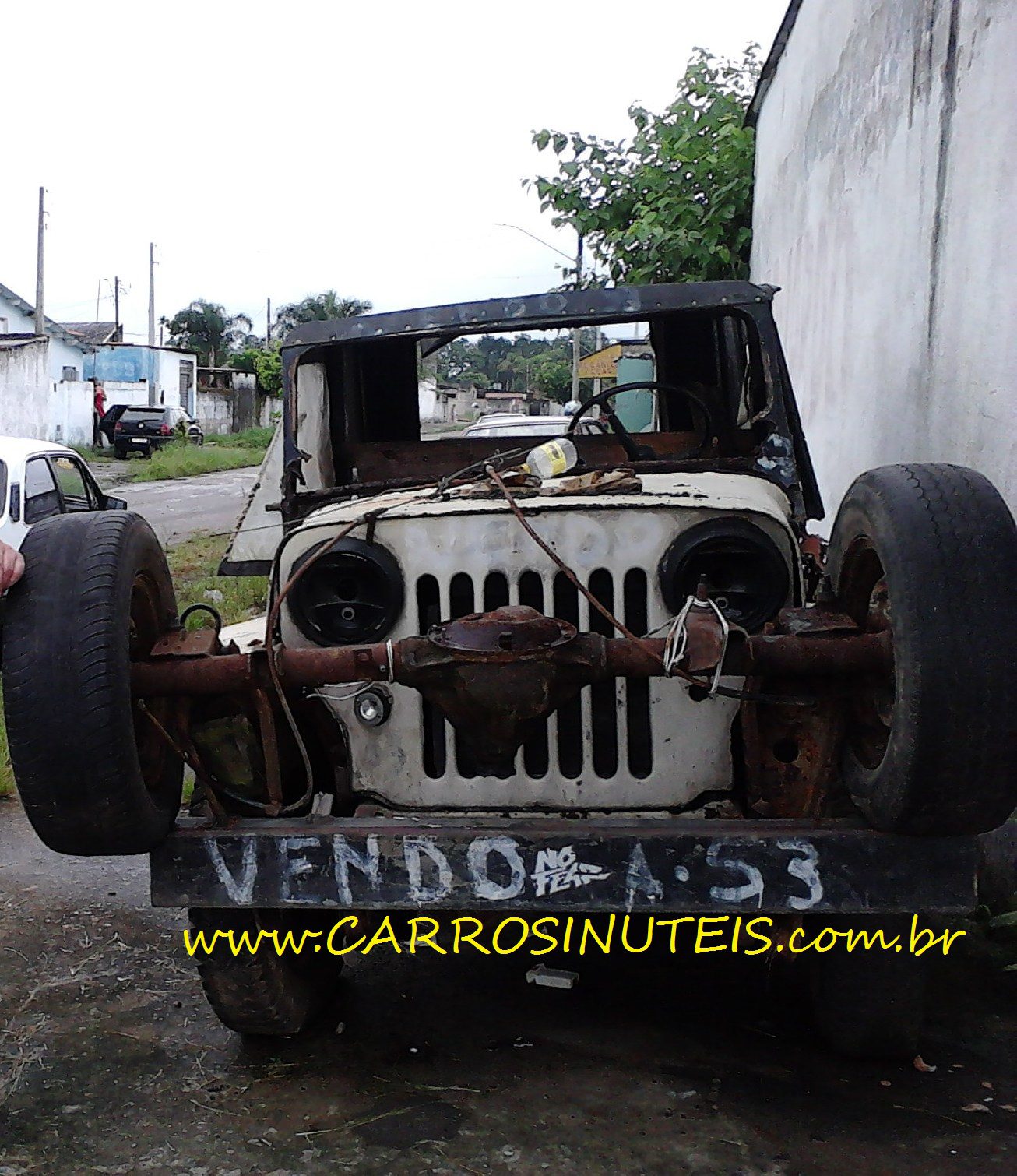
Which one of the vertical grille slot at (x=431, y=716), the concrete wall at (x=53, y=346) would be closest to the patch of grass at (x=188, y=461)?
the concrete wall at (x=53, y=346)

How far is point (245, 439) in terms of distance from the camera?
39781mm

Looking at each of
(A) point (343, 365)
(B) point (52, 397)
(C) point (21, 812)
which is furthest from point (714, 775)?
(B) point (52, 397)

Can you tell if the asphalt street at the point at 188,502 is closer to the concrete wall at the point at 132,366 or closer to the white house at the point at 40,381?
the white house at the point at 40,381

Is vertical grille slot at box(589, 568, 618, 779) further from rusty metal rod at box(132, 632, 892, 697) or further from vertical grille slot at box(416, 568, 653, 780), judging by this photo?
rusty metal rod at box(132, 632, 892, 697)

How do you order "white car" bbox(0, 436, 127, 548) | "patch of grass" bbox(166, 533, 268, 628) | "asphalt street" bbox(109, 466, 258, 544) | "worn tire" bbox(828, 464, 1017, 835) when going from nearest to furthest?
1. "worn tire" bbox(828, 464, 1017, 835)
2. "white car" bbox(0, 436, 127, 548)
3. "patch of grass" bbox(166, 533, 268, 628)
4. "asphalt street" bbox(109, 466, 258, 544)

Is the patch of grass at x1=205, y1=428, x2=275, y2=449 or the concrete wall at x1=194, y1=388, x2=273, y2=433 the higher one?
the concrete wall at x1=194, y1=388, x2=273, y2=433

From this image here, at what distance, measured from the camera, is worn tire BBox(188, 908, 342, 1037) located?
9.65ft

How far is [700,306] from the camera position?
12.2ft

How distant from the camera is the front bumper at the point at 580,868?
8.39 ft

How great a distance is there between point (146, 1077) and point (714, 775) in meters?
1.62

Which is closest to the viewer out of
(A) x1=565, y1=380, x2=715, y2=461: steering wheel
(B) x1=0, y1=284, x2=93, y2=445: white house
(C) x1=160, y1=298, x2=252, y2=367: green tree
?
(A) x1=565, y1=380, x2=715, y2=461: steering wheel

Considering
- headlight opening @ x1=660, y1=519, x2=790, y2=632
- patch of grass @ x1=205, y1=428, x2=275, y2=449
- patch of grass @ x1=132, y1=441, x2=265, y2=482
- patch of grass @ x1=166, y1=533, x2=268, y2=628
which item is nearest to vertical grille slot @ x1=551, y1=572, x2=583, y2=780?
headlight opening @ x1=660, y1=519, x2=790, y2=632

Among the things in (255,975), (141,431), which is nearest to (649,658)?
(255,975)

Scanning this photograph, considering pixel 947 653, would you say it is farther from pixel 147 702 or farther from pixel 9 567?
pixel 9 567
